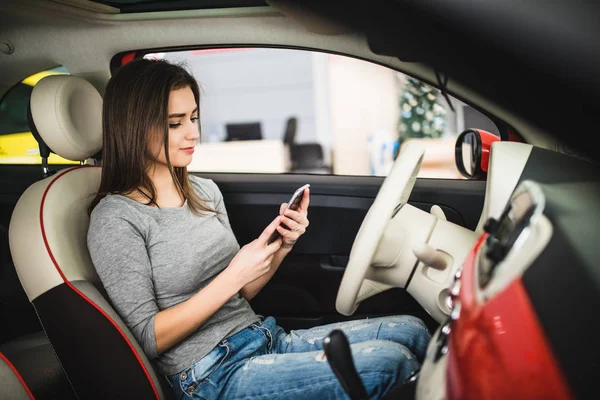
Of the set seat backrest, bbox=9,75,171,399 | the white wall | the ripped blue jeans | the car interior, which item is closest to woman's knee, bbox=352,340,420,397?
the ripped blue jeans

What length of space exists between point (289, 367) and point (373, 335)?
0.89ft

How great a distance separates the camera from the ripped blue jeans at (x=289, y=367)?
3.38ft

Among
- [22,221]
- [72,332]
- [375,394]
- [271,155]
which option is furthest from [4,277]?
[271,155]

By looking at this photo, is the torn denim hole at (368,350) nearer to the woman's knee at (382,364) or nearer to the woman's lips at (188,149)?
the woman's knee at (382,364)

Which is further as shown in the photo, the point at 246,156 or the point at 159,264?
the point at 246,156

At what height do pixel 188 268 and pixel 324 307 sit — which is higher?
pixel 188 268

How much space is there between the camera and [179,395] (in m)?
1.14

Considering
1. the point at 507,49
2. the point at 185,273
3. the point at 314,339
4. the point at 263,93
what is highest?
the point at 507,49

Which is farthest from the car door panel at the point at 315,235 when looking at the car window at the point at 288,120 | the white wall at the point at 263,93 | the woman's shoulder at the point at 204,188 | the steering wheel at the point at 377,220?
the white wall at the point at 263,93

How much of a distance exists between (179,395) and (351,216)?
0.87 metres

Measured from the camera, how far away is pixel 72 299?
1.04 metres

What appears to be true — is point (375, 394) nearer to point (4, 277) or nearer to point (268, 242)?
point (268, 242)

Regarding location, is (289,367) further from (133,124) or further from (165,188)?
(133,124)

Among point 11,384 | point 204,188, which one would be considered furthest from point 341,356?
point 204,188
